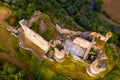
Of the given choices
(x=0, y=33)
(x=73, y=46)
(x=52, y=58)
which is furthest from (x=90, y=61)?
(x=0, y=33)

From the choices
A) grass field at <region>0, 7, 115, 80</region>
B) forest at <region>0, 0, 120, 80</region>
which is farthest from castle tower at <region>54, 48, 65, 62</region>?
forest at <region>0, 0, 120, 80</region>

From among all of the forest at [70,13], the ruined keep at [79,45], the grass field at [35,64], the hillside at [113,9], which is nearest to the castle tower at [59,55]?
the ruined keep at [79,45]

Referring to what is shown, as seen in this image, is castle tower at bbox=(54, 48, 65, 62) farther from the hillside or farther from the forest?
the hillside

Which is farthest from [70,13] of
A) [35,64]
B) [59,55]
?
[59,55]

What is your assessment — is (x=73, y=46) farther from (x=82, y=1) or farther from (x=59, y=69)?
(x=82, y=1)

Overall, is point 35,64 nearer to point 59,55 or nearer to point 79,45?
point 59,55

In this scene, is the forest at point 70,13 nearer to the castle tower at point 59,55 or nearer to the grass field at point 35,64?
the grass field at point 35,64
